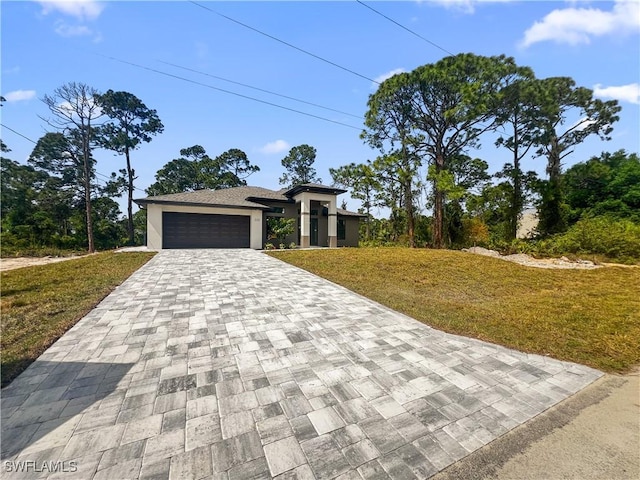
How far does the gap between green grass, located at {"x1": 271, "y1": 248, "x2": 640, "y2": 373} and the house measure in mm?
6318

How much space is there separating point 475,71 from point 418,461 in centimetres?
2114

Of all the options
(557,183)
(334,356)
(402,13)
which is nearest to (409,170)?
(557,183)

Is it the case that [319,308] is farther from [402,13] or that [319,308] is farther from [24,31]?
[24,31]

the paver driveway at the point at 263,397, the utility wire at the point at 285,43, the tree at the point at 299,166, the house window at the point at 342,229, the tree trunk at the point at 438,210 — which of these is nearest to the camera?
the paver driveway at the point at 263,397

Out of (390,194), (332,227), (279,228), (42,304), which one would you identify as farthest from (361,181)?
(42,304)

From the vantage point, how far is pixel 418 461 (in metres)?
1.71

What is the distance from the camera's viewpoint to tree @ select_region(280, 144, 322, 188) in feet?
110

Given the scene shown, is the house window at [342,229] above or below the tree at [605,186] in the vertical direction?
below

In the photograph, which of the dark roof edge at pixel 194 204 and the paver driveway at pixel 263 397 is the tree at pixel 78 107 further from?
the paver driveway at pixel 263 397

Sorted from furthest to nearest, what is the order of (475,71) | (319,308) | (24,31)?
(475,71)
(24,31)
(319,308)

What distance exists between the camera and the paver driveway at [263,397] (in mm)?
1666

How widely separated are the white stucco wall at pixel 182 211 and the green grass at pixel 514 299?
224 inches

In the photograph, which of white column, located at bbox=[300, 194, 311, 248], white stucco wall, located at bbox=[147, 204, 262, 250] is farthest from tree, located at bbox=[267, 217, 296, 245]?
white stucco wall, located at bbox=[147, 204, 262, 250]

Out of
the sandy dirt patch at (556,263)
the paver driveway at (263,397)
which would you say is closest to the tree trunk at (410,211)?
the sandy dirt patch at (556,263)
